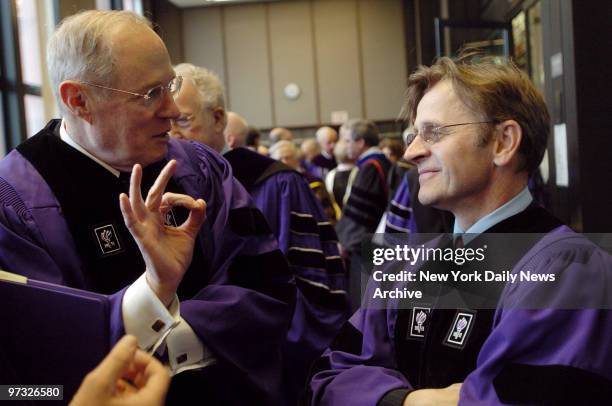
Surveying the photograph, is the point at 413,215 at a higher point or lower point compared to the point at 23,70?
lower

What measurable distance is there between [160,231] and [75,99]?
0.50 m

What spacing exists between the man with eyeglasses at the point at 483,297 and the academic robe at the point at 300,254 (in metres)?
1.03

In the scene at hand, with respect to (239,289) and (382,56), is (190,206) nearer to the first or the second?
(239,289)

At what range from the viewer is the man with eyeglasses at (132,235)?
1.60 m

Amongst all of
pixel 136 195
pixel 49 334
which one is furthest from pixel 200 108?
pixel 49 334

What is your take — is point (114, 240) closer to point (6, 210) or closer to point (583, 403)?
point (6, 210)

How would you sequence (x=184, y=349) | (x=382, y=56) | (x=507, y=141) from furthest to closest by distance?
(x=382, y=56) → (x=507, y=141) → (x=184, y=349)

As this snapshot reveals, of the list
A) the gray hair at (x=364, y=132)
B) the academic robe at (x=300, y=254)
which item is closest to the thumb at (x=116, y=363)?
the academic robe at (x=300, y=254)

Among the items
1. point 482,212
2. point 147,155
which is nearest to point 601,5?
point 482,212

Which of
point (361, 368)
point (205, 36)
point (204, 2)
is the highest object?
point (204, 2)

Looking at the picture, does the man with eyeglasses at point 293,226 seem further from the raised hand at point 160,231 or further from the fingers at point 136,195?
the fingers at point 136,195

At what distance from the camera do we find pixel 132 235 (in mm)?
1624

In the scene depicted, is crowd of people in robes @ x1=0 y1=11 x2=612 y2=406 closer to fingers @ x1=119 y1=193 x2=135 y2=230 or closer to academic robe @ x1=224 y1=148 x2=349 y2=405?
fingers @ x1=119 y1=193 x2=135 y2=230

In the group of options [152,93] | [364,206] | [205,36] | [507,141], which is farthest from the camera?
[205,36]
